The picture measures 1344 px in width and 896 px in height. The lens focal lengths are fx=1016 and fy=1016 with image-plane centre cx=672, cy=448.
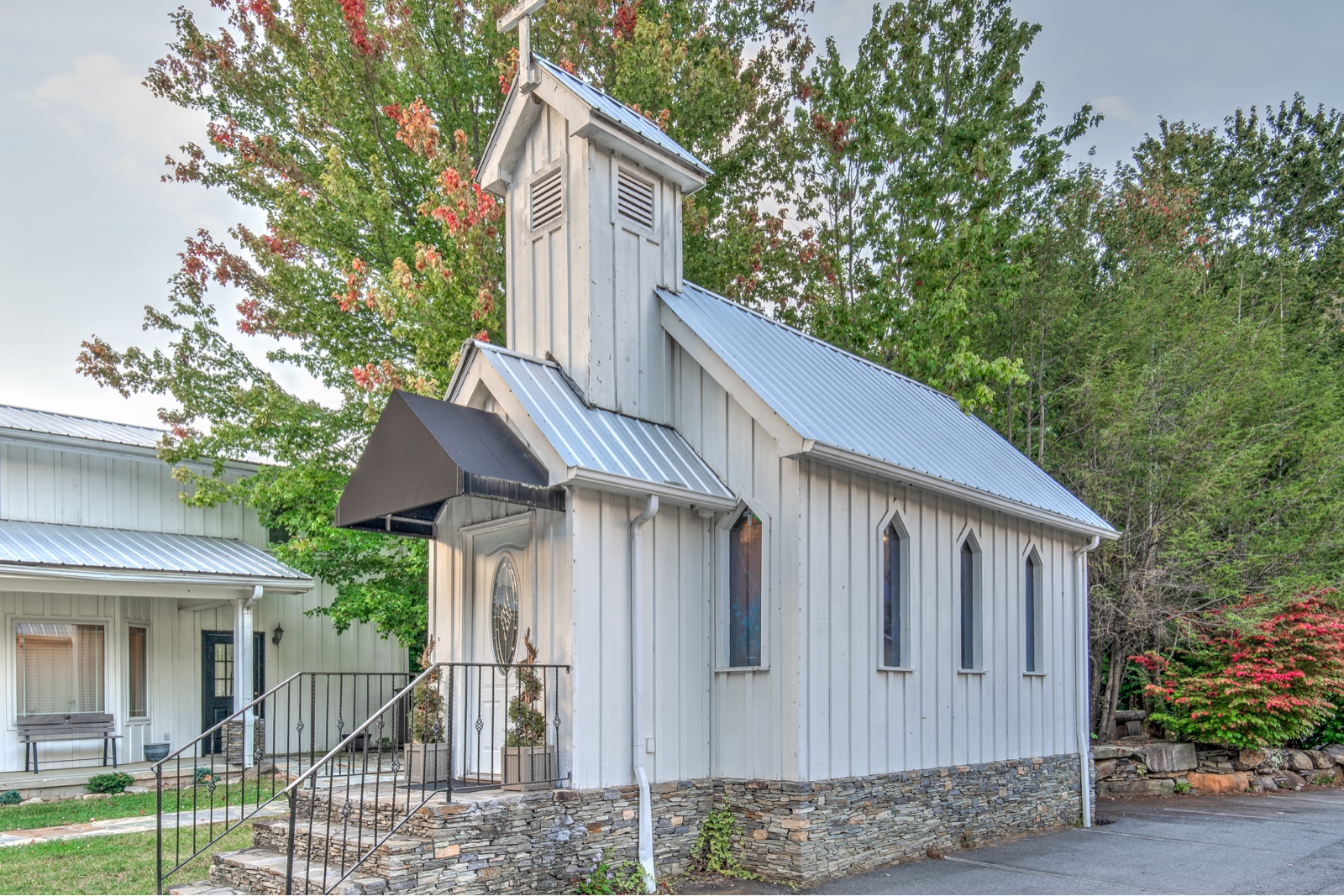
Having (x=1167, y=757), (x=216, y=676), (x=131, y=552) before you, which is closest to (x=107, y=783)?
(x=131, y=552)

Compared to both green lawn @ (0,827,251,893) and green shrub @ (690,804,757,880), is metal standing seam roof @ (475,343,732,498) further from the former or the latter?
green lawn @ (0,827,251,893)

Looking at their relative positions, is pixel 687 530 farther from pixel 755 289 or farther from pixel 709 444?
pixel 755 289

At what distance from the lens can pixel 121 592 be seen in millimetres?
14523

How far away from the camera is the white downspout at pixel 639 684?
307 inches

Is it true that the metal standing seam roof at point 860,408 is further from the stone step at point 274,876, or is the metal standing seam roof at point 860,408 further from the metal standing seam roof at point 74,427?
the metal standing seam roof at point 74,427

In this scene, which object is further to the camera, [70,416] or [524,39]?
[70,416]

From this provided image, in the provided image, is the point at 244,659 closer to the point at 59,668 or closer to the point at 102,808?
the point at 59,668

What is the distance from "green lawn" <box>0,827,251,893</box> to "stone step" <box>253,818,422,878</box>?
91cm

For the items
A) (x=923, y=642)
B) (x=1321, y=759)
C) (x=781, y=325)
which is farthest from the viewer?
(x=1321, y=759)

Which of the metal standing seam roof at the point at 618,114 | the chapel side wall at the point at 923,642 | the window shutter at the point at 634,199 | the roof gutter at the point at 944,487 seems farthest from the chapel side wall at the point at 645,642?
the metal standing seam roof at the point at 618,114

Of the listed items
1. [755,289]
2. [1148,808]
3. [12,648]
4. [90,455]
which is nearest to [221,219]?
[90,455]

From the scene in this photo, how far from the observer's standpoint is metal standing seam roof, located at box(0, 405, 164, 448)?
15.6m

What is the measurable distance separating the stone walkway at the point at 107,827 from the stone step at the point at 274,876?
2.44 metres

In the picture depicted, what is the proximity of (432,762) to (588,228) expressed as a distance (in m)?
4.62
